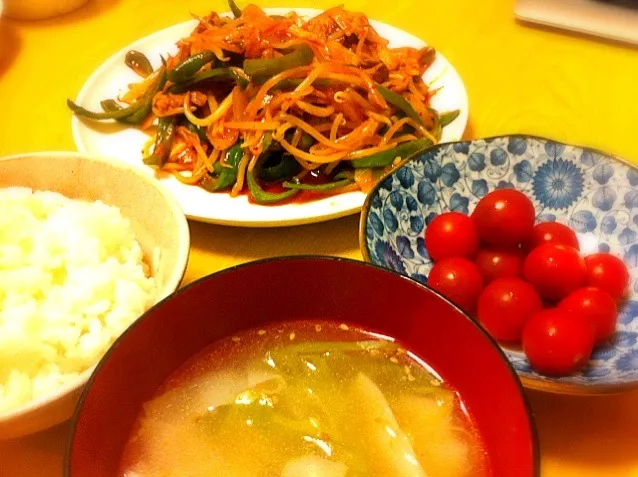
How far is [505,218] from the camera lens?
120 cm

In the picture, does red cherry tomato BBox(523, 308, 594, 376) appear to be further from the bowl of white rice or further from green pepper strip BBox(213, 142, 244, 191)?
green pepper strip BBox(213, 142, 244, 191)

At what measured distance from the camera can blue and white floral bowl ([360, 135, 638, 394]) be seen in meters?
1.25

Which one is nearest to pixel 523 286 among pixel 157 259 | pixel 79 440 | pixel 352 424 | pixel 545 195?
pixel 545 195

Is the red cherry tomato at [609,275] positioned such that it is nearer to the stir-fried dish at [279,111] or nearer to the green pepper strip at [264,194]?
the stir-fried dish at [279,111]

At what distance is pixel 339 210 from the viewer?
1338mm

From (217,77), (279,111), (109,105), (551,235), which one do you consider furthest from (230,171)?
(551,235)

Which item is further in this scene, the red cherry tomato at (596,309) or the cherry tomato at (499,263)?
the cherry tomato at (499,263)

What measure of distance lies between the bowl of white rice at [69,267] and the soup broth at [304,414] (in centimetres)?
13

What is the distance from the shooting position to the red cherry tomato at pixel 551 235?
121cm

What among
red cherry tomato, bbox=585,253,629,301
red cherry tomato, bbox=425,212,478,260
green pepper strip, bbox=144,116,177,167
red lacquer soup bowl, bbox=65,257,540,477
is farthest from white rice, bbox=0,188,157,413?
red cherry tomato, bbox=585,253,629,301

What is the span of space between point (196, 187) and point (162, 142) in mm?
214

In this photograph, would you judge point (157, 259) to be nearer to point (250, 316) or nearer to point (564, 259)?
point (250, 316)

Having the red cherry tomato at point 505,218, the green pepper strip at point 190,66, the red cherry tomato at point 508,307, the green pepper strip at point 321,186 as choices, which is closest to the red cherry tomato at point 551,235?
the red cherry tomato at point 505,218

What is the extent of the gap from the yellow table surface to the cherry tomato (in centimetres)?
27
